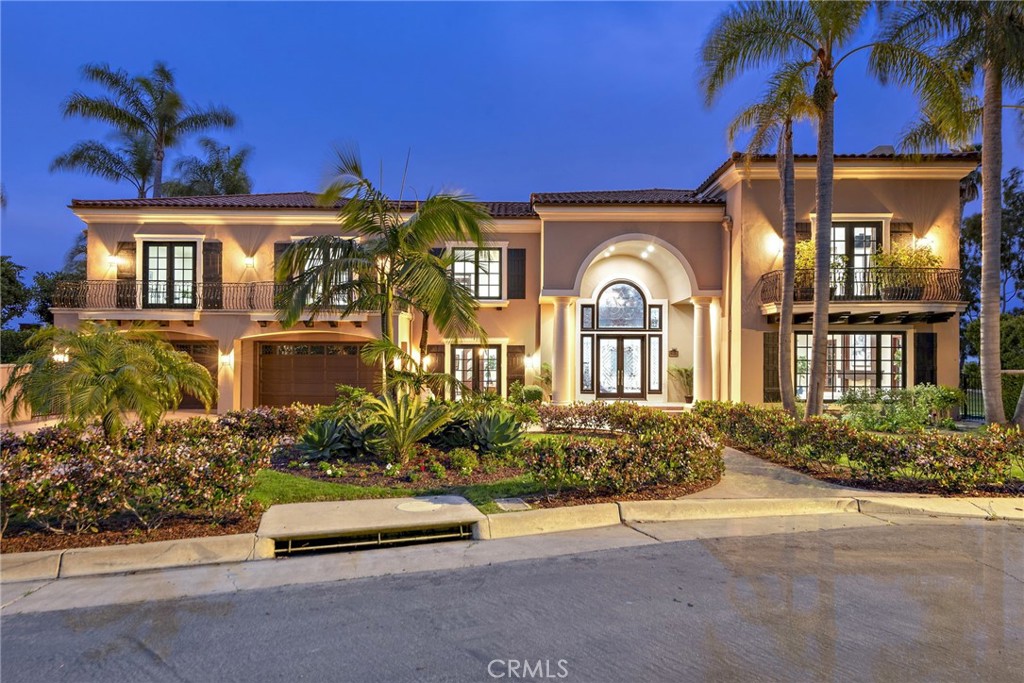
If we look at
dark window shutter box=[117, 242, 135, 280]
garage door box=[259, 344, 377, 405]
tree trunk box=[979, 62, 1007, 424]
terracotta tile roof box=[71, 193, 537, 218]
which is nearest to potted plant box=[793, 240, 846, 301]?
tree trunk box=[979, 62, 1007, 424]

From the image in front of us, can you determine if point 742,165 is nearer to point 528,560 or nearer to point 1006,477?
point 1006,477

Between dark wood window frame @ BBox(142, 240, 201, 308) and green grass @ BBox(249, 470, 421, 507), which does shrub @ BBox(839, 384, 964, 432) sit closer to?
green grass @ BBox(249, 470, 421, 507)

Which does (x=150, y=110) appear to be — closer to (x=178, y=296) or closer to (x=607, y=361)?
(x=178, y=296)

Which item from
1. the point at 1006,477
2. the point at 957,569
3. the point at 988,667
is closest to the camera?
the point at 988,667

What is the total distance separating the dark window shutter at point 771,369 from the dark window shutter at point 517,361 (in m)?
7.17

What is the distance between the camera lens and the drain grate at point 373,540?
5762 millimetres

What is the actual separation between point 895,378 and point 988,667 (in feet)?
53.2

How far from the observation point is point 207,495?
5828mm

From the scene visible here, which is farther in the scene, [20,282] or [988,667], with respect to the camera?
[20,282]

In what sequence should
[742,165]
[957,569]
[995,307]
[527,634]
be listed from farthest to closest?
[742,165], [995,307], [957,569], [527,634]

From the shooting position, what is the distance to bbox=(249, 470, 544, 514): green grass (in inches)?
281

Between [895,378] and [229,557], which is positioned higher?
[895,378]

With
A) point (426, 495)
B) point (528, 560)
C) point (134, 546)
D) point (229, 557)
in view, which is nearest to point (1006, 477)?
point (528, 560)

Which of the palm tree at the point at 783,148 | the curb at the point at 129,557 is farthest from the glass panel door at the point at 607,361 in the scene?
the curb at the point at 129,557
